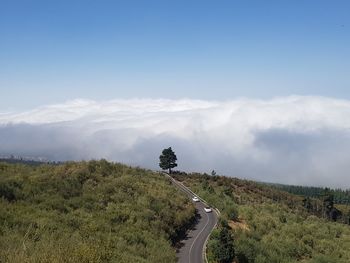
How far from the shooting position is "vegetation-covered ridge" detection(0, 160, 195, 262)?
20.0m

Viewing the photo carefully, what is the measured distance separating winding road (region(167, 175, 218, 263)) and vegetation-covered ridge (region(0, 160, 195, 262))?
1461 mm

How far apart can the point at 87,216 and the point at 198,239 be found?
53.4 ft

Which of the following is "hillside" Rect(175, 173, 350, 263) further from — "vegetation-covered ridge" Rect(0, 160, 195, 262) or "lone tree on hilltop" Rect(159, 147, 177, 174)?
"lone tree on hilltop" Rect(159, 147, 177, 174)

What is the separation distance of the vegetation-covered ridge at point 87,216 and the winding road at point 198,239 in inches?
57.5

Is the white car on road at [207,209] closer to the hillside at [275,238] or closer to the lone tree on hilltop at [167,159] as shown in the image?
the hillside at [275,238]

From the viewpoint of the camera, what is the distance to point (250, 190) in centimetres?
11225

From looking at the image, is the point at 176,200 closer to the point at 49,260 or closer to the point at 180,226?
the point at 180,226

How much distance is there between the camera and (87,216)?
3653cm

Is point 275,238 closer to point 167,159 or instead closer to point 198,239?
point 198,239

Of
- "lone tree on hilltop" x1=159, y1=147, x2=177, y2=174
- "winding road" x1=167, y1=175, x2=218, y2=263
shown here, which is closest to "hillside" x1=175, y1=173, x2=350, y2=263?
"winding road" x1=167, y1=175, x2=218, y2=263

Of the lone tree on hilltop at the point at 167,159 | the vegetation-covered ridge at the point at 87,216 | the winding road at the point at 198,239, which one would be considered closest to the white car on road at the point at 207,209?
the winding road at the point at 198,239

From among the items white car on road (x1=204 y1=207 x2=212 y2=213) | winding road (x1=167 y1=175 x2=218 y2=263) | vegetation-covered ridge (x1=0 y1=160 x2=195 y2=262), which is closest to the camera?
vegetation-covered ridge (x1=0 y1=160 x2=195 y2=262)

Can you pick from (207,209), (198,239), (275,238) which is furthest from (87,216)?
(207,209)

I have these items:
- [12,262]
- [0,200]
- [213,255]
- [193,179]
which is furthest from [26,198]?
[193,179]
